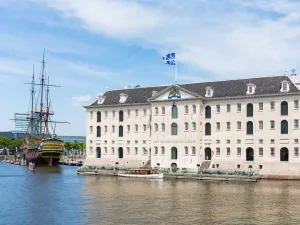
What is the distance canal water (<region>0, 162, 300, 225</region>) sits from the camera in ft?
140

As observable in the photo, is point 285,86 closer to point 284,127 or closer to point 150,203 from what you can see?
point 284,127

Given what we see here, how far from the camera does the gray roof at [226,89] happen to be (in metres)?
83.9

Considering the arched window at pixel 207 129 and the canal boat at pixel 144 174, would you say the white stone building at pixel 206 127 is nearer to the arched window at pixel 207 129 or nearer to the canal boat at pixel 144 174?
the arched window at pixel 207 129

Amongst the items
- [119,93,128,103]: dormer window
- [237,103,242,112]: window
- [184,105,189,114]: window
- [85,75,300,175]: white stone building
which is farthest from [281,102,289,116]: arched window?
[119,93,128,103]: dormer window

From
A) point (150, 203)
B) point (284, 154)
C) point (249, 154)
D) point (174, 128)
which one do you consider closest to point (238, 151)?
point (249, 154)

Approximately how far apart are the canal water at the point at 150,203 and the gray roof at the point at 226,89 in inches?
718

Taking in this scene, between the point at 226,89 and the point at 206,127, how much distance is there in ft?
26.8

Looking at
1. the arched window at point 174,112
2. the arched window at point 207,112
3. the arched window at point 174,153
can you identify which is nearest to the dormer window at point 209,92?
the arched window at point 207,112

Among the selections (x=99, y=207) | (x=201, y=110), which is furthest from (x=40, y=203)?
(x=201, y=110)

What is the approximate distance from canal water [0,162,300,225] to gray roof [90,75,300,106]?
59.8 feet

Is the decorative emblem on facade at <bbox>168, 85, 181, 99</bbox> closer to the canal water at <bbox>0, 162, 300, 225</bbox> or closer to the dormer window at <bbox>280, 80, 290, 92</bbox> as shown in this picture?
the dormer window at <bbox>280, 80, 290, 92</bbox>

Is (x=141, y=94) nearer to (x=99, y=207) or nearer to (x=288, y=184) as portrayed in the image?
(x=288, y=184)

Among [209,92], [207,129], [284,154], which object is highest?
[209,92]

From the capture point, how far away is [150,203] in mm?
51656
